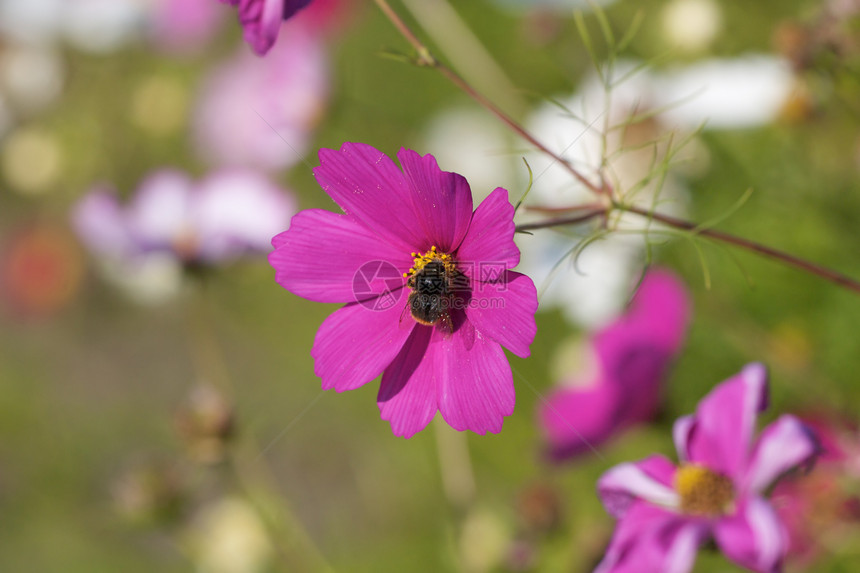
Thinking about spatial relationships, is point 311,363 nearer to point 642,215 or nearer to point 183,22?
point 183,22

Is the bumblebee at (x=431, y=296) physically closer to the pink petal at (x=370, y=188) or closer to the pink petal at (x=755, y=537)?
the pink petal at (x=370, y=188)

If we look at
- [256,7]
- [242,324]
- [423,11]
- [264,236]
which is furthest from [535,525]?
[242,324]

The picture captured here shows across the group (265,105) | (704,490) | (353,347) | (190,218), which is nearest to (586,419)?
(704,490)

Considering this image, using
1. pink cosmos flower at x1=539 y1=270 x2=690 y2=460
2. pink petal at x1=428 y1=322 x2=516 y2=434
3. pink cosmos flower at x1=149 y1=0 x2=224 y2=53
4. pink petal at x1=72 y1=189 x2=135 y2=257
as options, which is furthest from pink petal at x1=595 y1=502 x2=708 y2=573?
pink cosmos flower at x1=149 y1=0 x2=224 y2=53

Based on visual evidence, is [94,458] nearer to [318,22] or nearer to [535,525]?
[318,22]

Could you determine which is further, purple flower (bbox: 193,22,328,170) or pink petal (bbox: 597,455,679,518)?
purple flower (bbox: 193,22,328,170)

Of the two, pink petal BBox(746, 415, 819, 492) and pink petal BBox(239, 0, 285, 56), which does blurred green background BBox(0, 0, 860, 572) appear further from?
pink petal BBox(746, 415, 819, 492)

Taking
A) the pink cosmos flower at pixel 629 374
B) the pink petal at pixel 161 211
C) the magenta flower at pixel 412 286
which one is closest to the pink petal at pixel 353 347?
the magenta flower at pixel 412 286
